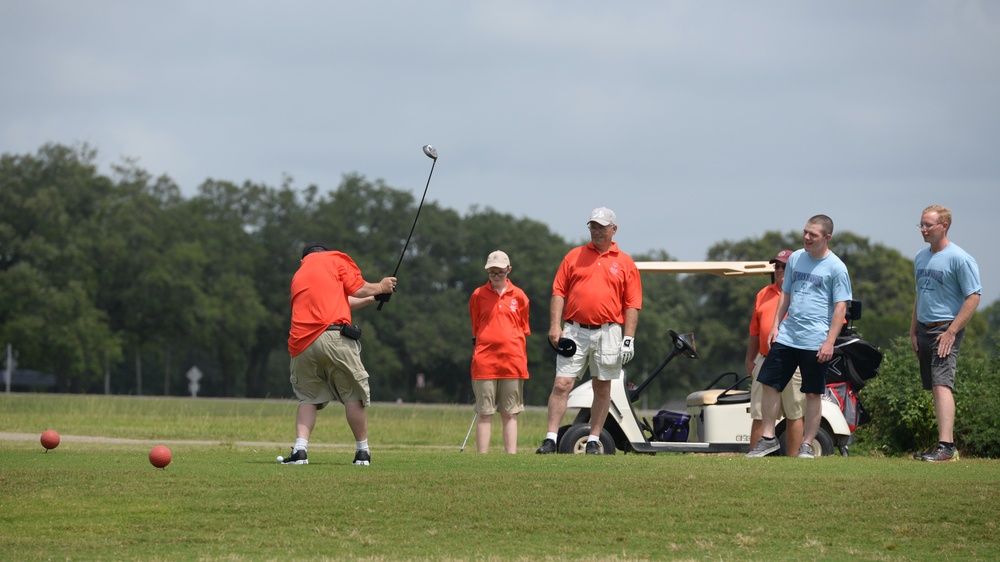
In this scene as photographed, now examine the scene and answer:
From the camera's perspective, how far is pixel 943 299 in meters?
10.0

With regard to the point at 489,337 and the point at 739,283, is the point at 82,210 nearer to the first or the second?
the point at 739,283

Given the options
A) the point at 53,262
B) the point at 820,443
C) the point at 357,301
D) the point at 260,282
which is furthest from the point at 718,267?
the point at 260,282

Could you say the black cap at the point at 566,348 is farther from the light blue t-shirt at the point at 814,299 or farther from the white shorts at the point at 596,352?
the light blue t-shirt at the point at 814,299

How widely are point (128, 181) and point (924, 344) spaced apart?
67.3 metres

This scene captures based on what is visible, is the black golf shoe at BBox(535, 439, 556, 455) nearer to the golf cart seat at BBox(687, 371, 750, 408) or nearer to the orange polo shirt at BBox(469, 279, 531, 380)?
the orange polo shirt at BBox(469, 279, 531, 380)

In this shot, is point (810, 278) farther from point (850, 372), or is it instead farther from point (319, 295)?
point (319, 295)

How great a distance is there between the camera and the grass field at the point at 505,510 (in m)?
7.11

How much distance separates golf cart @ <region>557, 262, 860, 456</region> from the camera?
12.2 m

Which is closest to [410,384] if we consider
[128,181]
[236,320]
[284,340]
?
[284,340]

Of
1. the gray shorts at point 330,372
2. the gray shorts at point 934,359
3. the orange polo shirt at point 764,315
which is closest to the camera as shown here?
the gray shorts at point 330,372

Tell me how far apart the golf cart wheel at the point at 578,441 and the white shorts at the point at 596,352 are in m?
1.23

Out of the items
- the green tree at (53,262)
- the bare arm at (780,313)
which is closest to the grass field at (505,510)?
the bare arm at (780,313)

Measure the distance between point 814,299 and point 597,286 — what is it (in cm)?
178

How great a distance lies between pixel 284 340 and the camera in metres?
80.6
